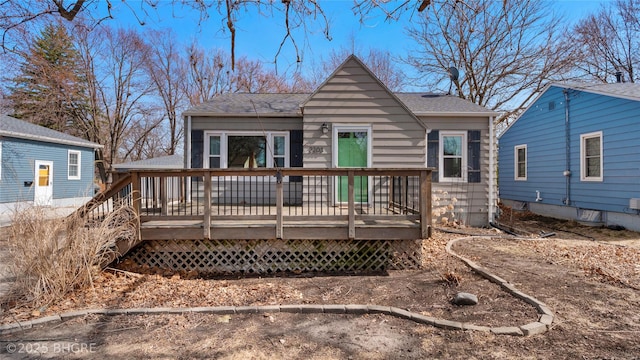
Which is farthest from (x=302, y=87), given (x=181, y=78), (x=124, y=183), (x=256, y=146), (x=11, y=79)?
(x=124, y=183)

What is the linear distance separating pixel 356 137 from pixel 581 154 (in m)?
6.96

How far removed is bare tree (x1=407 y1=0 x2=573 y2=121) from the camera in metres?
15.9

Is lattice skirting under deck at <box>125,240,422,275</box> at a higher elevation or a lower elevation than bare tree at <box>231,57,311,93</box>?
lower

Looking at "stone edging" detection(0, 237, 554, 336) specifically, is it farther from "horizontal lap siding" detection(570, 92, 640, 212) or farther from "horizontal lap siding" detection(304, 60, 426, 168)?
"horizontal lap siding" detection(570, 92, 640, 212)

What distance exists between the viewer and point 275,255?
5.16m

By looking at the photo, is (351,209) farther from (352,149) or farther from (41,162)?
(41,162)

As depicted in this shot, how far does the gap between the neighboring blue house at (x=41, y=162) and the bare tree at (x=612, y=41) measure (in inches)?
1001

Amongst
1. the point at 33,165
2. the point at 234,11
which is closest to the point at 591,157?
the point at 234,11

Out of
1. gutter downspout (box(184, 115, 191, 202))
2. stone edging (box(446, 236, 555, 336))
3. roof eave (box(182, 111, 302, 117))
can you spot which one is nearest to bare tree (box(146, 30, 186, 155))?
gutter downspout (box(184, 115, 191, 202))

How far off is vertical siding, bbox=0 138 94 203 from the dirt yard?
840 cm

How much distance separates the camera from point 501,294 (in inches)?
157

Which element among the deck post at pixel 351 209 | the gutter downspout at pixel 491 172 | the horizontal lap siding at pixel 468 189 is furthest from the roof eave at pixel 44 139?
Result: the gutter downspout at pixel 491 172

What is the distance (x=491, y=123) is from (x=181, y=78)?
22278 millimetres

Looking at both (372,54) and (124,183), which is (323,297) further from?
(372,54)
